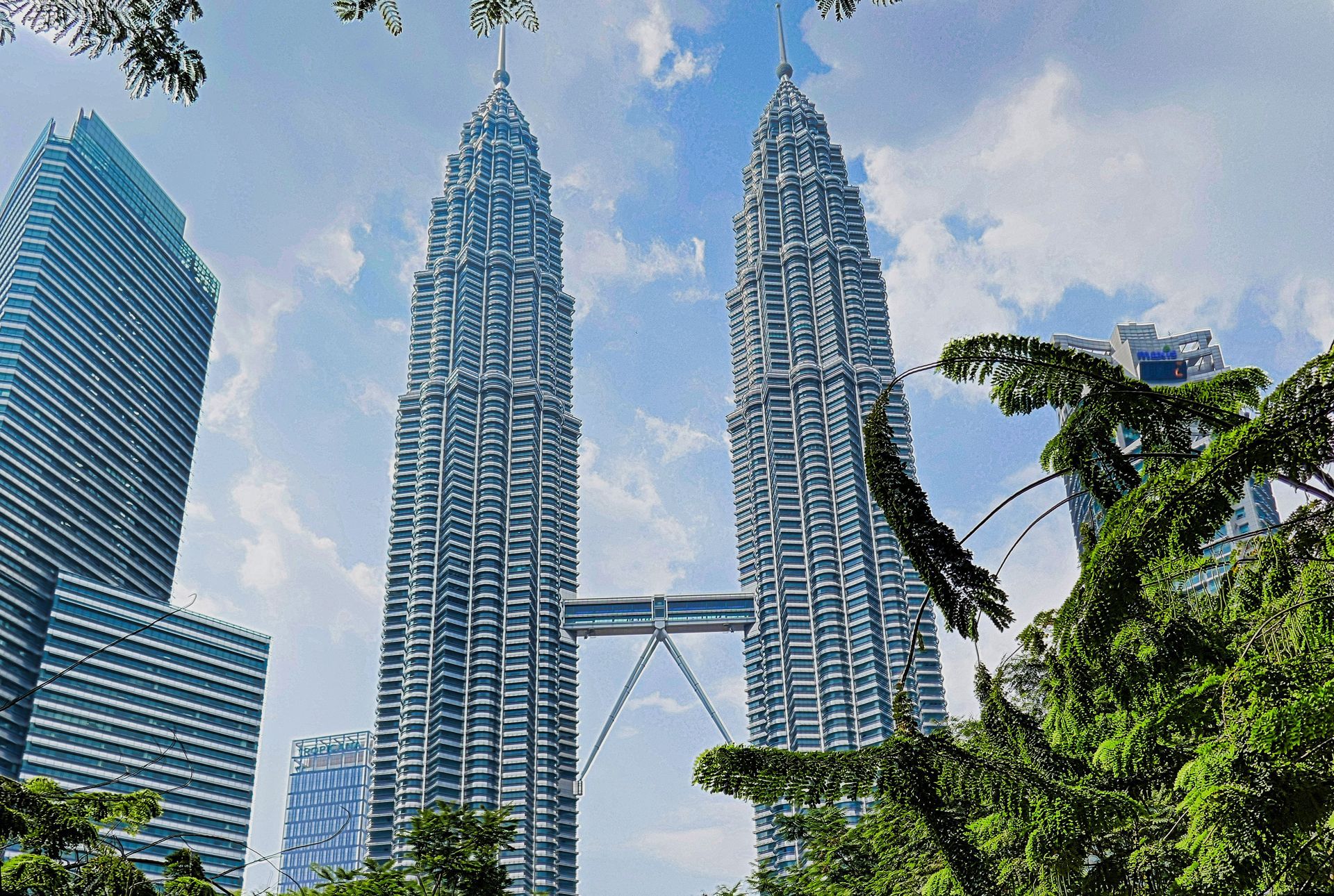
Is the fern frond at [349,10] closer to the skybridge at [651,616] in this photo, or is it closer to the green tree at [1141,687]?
the green tree at [1141,687]

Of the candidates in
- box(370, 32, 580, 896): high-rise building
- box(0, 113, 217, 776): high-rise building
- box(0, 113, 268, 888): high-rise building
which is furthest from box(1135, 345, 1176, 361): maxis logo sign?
box(0, 113, 217, 776): high-rise building

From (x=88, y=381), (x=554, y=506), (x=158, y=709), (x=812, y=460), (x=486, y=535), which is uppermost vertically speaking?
(x=88, y=381)

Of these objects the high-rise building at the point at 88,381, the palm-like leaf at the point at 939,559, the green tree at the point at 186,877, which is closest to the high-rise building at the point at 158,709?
the high-rise building at the point at 88,381

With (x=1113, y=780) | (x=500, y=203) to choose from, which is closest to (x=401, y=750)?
(x=500, y=203)

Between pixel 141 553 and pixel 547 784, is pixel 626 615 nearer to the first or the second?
pixel 547 784

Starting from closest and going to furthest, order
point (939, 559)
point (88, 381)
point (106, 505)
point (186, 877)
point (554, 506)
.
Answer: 1. point (939, 559)
2. point (186, 877)
3. point (106, 505)
4. point (88, 381)
5. point (554, 506)

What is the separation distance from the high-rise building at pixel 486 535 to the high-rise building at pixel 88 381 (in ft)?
92.0

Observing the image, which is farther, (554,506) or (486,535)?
(554,506)

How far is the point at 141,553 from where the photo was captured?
124 m

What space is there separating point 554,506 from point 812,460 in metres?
34.6

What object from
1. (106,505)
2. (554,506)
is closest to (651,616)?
(554,506)

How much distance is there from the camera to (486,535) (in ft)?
436

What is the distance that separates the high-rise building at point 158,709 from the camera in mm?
98375

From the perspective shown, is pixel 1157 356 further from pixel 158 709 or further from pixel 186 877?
pixel 186 877
